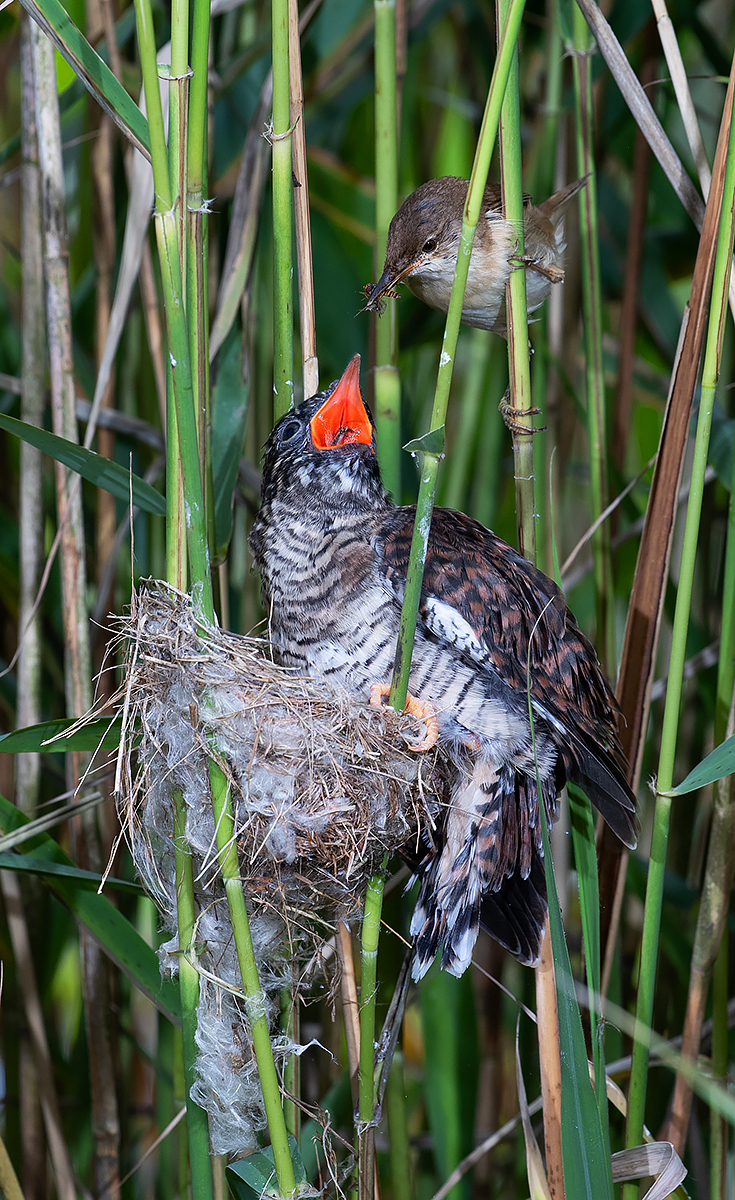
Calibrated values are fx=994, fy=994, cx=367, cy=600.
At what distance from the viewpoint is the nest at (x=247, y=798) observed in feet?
3.37

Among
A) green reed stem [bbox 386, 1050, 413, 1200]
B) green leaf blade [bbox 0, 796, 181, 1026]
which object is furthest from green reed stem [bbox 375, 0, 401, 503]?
green reed stem [bbox 386, 1050, 413, 1200]

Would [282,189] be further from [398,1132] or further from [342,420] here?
[398,1132]

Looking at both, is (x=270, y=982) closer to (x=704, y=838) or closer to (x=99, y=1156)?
(x=99, y=1156)

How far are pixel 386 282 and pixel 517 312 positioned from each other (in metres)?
0.30

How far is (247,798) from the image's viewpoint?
105cm

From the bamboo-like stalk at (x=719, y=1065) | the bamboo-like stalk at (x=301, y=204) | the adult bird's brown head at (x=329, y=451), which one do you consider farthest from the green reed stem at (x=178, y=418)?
the bamboo-like stalk at (x=719, y=1065)

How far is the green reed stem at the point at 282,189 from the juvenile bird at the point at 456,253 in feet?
0.65

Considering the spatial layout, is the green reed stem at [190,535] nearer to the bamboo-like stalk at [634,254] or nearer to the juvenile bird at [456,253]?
the juvenile bird at [456,253]

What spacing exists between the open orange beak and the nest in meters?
0.31

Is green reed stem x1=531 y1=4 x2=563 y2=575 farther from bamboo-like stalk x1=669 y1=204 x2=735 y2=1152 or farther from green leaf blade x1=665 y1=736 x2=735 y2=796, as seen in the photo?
green leaf blade x1=665 y1=736 x2=735 y2=796

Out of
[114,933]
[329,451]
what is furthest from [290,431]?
[114,933]

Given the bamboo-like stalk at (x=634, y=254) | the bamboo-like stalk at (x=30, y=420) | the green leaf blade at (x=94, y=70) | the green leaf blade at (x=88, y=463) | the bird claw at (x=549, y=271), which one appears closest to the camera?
the green leaf blade at (x=94, y=70)

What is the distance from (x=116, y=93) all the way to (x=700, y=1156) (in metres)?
1.72

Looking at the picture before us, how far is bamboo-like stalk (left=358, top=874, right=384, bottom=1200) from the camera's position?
0.94 meters
